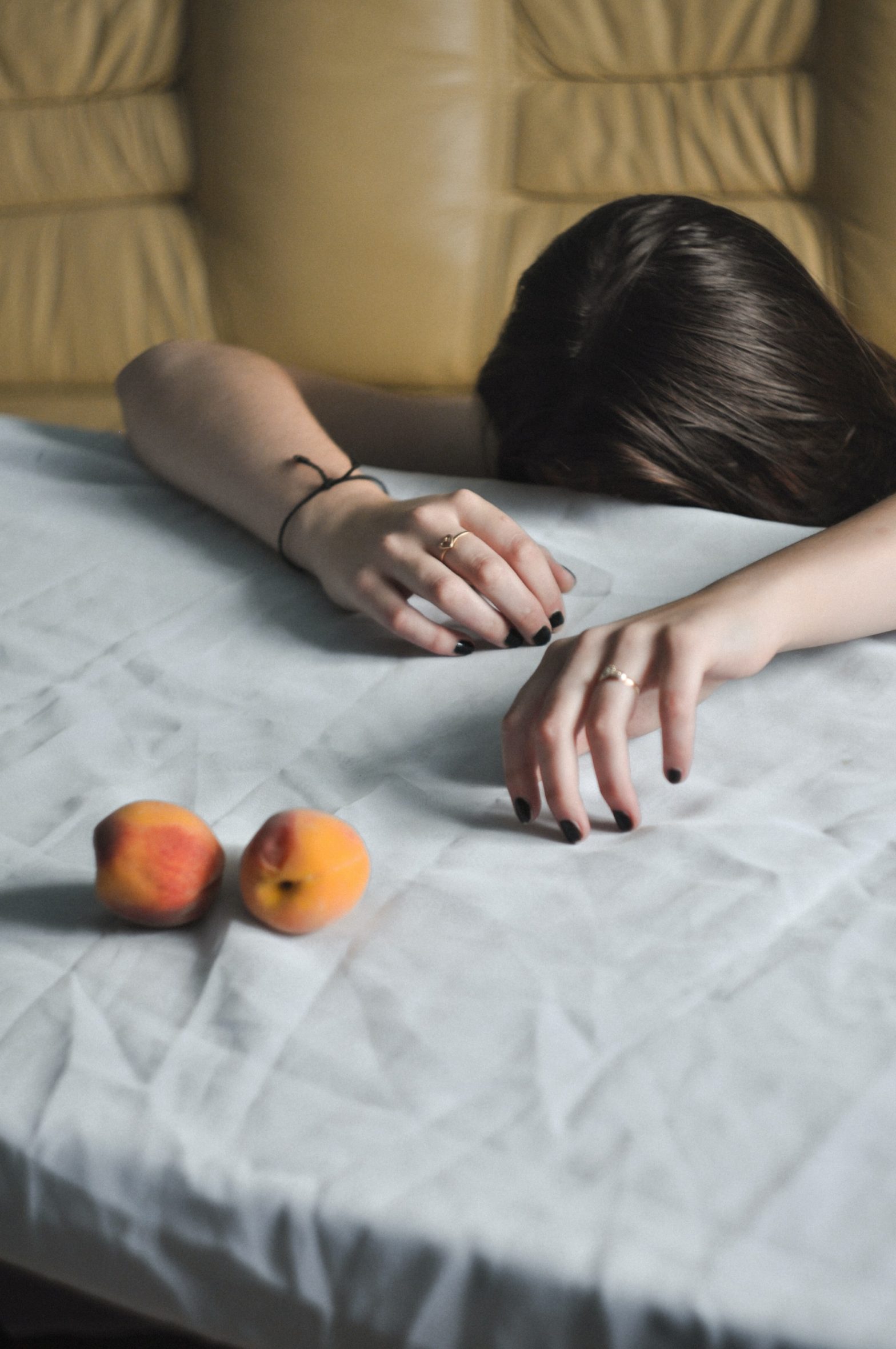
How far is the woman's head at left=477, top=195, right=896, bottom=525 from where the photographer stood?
2.78ft

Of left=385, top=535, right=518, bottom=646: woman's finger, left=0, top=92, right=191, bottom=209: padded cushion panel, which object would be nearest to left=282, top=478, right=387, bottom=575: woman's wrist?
left=385, top=535, right=518, bottom=646: woman's finger

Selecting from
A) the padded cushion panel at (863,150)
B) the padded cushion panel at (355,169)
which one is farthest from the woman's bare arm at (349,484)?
the padded cushion panel at (863,150)

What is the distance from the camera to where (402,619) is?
70cm

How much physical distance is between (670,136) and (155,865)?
1399mm

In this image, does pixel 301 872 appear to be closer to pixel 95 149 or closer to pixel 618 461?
pixel 618 461

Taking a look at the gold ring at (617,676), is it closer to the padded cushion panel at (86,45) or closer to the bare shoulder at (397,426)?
the bare shoulder at (397,426)

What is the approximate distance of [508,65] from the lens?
154 cm

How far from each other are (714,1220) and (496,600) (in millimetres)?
427

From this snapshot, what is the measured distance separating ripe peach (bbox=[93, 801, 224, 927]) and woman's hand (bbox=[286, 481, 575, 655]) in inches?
10.1

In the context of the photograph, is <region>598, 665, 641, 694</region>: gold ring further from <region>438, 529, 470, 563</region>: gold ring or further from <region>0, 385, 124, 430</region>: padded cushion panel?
<region>0, 385, 124, 430</region>: padded cushion panel

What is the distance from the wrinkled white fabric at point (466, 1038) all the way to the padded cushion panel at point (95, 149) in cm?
138

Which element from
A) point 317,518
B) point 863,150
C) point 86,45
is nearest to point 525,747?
point 317,518

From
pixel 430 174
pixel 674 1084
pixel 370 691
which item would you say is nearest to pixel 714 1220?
pixel 674 1084

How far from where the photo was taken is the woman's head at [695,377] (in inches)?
33.4
